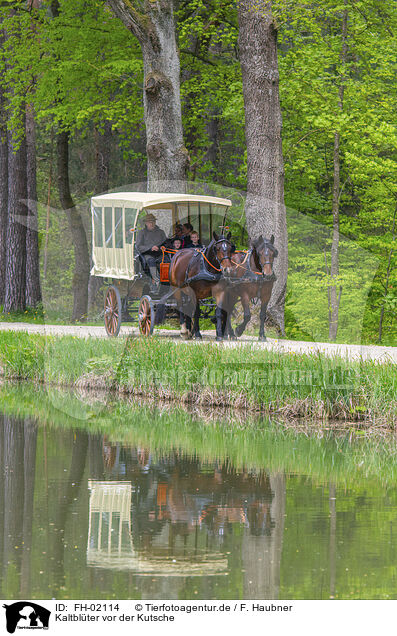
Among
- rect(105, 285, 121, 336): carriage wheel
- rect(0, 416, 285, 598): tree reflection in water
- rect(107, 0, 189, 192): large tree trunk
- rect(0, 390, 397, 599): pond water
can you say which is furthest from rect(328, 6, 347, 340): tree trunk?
rect(0, 416, 285, 598): tree reflection in water

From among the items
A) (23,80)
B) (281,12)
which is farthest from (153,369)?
(23,80)

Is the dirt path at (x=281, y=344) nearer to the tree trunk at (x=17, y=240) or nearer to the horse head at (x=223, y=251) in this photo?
the horse head at (x=223, y=251)

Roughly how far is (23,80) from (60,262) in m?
24.1

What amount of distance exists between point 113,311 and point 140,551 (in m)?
11.5

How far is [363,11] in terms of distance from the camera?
848 inches

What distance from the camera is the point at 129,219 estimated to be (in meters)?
17.5

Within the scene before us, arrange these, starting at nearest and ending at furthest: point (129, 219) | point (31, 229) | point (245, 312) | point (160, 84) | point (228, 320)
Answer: point (245, 312) < point (228, 320) < point (129, 219) < point (160, 84) < point (31, 229)

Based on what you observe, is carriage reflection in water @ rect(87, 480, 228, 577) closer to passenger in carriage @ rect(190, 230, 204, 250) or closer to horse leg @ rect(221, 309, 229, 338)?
horse leg @ rect(221, 309, 229, 338)

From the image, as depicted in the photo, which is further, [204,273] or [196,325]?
[196,325]

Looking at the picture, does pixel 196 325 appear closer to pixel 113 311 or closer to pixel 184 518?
pixel 113 311

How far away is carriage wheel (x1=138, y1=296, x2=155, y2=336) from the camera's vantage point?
658 inches

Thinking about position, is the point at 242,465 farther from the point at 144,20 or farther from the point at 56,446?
the point at 144,20

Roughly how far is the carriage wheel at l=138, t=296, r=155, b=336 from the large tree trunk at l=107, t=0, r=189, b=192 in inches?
133
